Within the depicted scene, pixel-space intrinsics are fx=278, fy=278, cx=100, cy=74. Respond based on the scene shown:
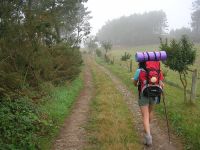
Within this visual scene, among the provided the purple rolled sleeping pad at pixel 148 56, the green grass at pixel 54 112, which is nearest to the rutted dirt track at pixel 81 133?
the green grass at pixel 54 112

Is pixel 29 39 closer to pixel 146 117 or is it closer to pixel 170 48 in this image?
pixel 170 48

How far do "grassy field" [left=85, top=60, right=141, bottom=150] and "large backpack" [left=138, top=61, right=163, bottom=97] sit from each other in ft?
4.54

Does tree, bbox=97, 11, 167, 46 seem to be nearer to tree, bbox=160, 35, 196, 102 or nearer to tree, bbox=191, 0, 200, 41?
tree, bbox=191, 0, 200, 41

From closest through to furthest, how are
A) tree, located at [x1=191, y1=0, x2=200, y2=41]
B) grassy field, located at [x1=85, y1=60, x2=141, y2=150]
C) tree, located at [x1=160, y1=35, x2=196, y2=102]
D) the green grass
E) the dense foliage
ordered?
1. grassy field, located at [x1=85, y1=60, x2=141, y2=150]
2. the dense foliage
3. the green grass
4. tree, located at [x1=160, y1=35, x2=196, y2=102]
5. tree, located at [x1=191, y1=0, x2=200, y2=41]

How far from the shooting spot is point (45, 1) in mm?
19859

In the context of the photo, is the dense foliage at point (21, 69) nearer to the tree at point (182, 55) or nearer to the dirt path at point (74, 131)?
the dirt path at point (74, 131)

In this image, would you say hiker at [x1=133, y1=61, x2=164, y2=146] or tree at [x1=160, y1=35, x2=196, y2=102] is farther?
tree at [x1=160, y1=35, x2=196, y2=102]

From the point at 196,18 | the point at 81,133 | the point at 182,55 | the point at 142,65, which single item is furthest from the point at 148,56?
the point at 196,18

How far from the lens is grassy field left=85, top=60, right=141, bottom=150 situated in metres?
7.00

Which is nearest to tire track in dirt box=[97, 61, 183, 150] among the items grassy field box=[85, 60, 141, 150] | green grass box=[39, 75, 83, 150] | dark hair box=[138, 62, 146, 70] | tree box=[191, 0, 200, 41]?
grassy field box=[85, 60, 141, 150]

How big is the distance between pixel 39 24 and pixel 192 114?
773cm

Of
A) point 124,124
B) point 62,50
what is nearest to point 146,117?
point 124,124

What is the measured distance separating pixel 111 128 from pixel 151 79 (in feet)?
7.95

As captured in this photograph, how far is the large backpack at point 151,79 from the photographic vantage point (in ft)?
21.7
